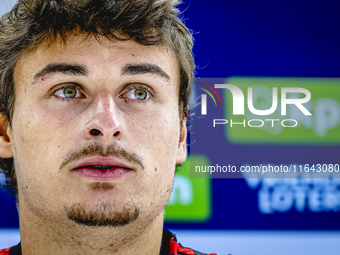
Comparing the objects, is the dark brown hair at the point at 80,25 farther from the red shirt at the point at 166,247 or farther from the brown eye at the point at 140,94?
the red shirt at the point at 166,247

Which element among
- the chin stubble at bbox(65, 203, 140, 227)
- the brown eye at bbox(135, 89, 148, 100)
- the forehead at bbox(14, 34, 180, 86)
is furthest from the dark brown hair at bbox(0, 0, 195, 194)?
the chin stubble at bbox(65, 203, 140, 227)

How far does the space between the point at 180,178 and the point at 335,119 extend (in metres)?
1.04

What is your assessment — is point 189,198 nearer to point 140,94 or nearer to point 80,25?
point 140,94

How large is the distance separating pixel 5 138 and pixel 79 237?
44cm

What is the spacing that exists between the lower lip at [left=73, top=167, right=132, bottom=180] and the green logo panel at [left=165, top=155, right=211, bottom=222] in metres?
1.11

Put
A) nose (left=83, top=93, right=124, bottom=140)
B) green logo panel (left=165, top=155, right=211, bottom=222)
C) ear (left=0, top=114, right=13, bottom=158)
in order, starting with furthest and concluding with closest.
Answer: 1. green logo panel (left=165, top=155, right=211, bottom=222)
2. ear (left=0, top=114, right=13, bottom=158)
3. nose (left=83, top=93, right=124, bottom=140)

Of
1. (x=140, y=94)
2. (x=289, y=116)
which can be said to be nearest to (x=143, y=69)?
(x=140, y=94)

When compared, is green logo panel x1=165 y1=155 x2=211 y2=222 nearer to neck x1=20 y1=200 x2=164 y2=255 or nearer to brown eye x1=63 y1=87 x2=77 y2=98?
neck x1=20 y1=200 x2=164 y2=255

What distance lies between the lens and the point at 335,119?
7.06ft

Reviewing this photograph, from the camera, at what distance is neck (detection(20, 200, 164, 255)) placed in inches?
39.0

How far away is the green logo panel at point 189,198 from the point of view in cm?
203

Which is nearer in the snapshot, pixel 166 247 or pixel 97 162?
Result: pixel 97 162

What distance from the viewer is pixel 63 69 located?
1009 millimetres

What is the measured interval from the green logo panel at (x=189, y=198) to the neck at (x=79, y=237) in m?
0.91
